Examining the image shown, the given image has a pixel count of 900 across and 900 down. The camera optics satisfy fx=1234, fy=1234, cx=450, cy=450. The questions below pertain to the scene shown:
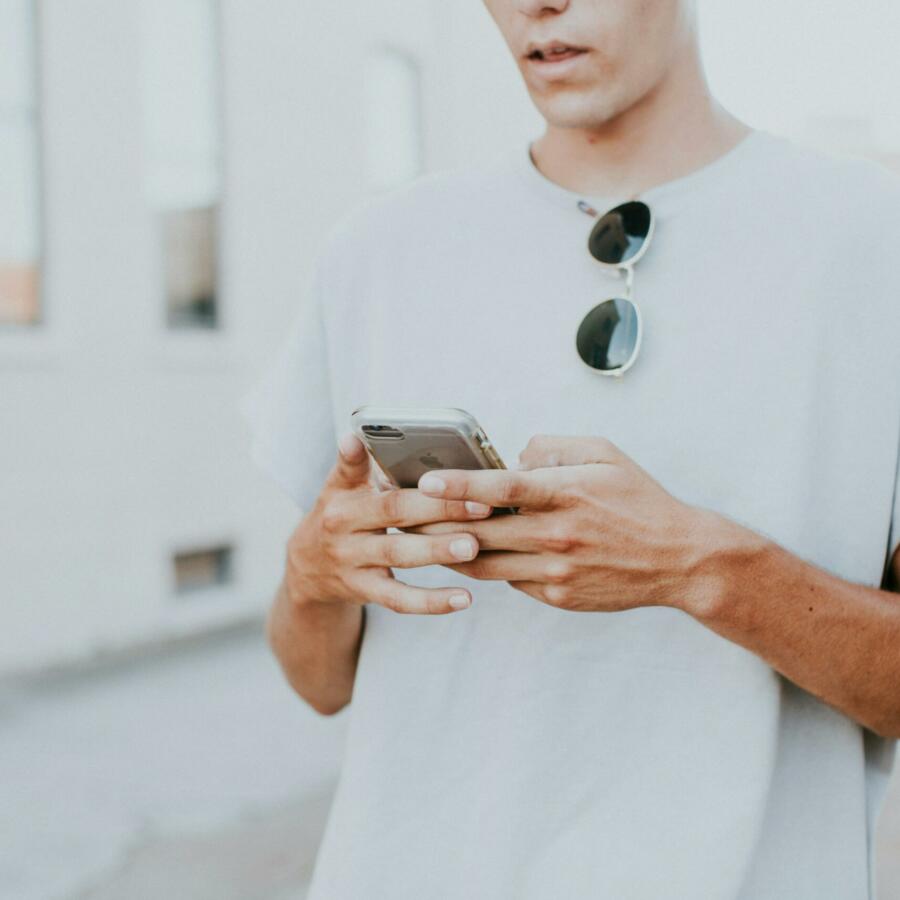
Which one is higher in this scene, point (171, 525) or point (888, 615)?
point (888, 615)

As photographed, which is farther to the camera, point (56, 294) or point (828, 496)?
point (56, 294)

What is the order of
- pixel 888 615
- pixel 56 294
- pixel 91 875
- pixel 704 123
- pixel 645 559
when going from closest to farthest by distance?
pixel 645 559 < pixel 888 615 < pixel 704 123 < pixel 91 875 < pixel 56 294

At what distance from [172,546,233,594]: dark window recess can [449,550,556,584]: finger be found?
292 inches

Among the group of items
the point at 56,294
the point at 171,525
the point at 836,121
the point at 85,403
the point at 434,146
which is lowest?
the point at 171,525

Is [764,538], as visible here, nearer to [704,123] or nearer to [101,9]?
[704,123]

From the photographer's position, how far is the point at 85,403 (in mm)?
7547

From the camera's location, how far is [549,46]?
137 cm

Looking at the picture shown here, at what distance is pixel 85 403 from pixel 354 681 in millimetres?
6273

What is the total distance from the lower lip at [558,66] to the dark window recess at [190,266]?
7163 mm

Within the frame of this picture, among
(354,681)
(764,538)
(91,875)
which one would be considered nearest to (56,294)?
(91,875)

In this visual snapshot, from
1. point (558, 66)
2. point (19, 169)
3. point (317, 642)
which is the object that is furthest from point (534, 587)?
point (19, 169)

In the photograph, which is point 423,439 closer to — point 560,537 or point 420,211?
point 560,537

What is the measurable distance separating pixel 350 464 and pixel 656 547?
1.05 feet

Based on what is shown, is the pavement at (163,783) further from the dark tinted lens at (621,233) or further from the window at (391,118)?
the window at (391,118)
